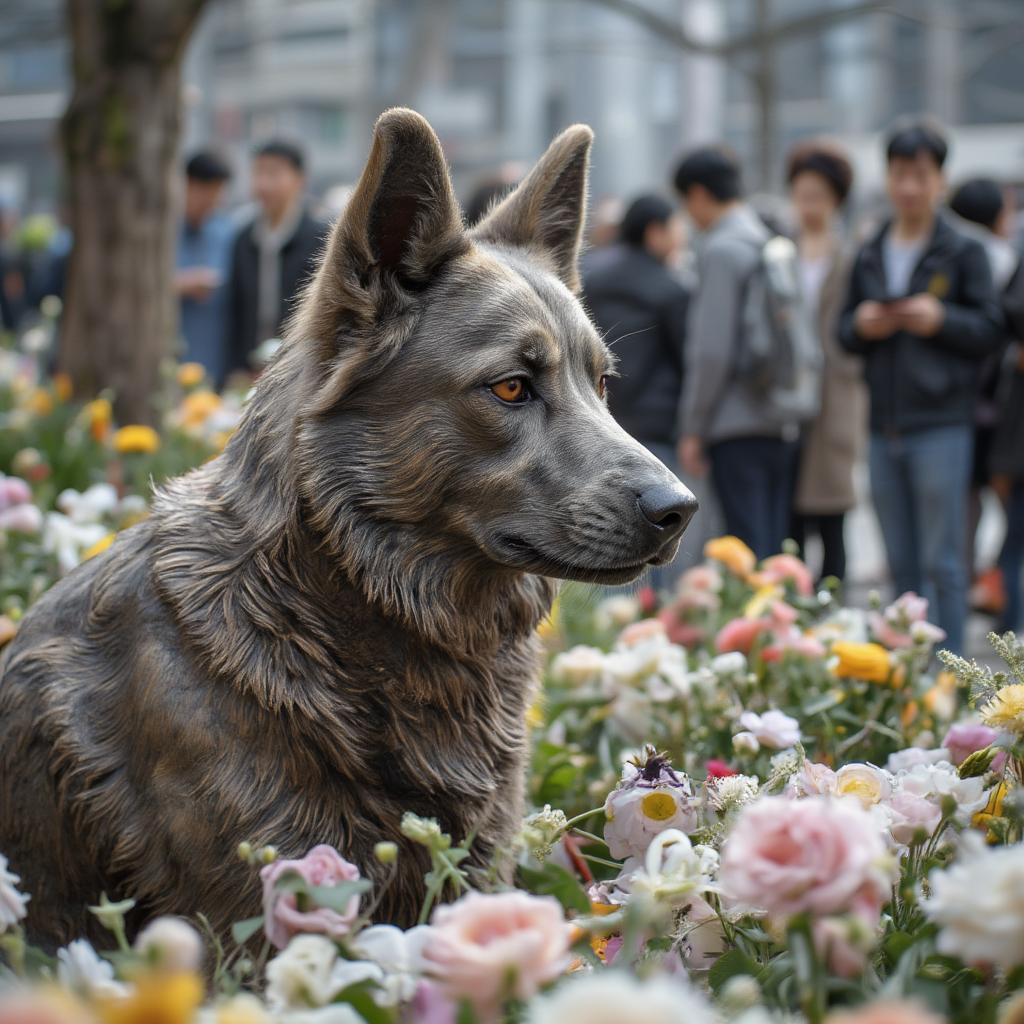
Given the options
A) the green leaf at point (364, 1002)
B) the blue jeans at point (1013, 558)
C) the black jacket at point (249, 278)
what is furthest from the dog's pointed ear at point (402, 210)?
the blue jeans at point (1013, 558)

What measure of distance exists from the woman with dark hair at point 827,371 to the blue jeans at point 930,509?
681 millimetres

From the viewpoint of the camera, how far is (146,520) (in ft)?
9.16

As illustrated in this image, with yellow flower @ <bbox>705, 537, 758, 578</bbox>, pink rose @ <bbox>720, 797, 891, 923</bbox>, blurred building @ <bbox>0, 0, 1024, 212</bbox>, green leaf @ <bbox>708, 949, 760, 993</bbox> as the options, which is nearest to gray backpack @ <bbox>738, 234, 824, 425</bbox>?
yellow flower @ <bbox>705, 537, 758, 578</bbox>

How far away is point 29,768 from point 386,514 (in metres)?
0.80

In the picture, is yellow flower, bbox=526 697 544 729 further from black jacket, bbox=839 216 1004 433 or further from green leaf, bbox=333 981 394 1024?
black jacket, bbox=839 216 1004 433

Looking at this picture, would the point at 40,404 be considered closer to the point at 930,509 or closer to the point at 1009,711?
the point at 930,509

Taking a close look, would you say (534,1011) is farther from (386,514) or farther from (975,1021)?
(386,514)

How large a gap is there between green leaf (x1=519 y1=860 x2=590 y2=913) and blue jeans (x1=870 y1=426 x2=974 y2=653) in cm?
412

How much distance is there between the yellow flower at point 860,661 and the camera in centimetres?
340

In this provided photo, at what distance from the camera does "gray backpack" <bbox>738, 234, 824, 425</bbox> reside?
674 cm

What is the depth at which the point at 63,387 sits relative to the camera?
6.93m

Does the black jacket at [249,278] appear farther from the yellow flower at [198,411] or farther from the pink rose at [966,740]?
the pink rose at [966,740]

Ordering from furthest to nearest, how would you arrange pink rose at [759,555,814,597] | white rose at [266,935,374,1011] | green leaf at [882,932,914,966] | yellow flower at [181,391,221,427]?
yellow flower at [181,391,221,427]
pink rose at [759,555,814,597]
green leaf at [882,932,914,966]
white rose at [266,935,374,1011]

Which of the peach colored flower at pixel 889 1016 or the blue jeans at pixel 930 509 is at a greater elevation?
the peach colored flower at pixel 889 1016
